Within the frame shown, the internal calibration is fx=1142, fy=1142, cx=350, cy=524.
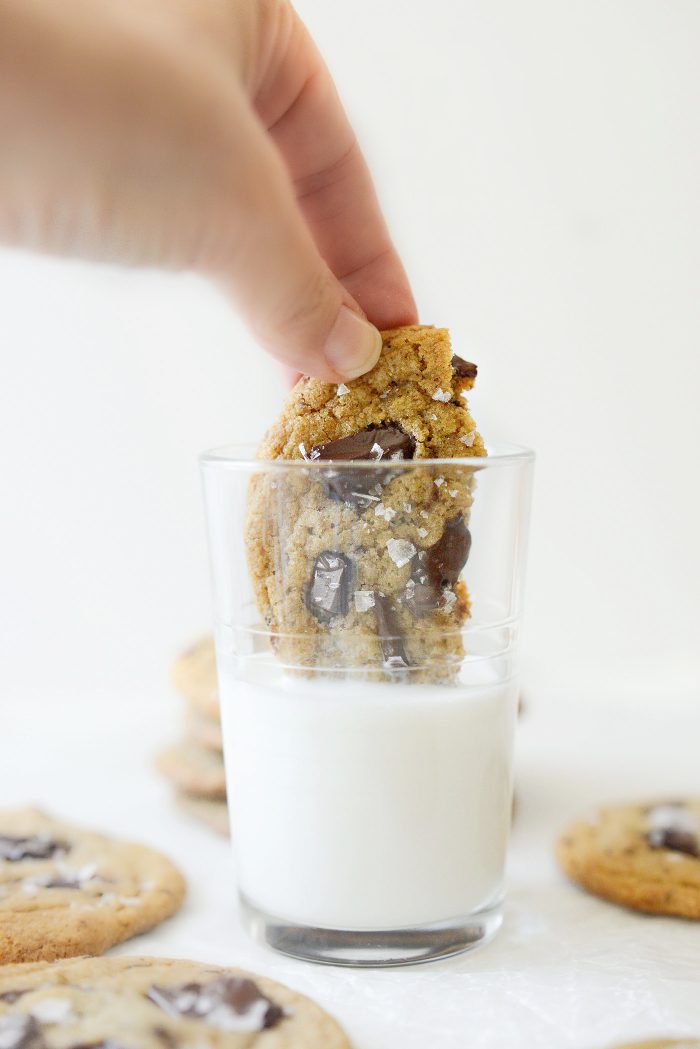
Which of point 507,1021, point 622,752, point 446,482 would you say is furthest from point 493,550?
point 622,752

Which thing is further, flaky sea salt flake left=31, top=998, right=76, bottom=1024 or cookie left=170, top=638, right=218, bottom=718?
cookie left=170, top=638, right=218, bottom=718

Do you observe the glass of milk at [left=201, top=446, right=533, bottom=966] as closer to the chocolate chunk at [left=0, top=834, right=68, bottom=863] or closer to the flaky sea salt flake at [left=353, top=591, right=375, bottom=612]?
the flaky sea salt flake at [left=353, top=591, right=375, bottom=612]

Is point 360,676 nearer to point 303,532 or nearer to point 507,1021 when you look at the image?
point 303,532

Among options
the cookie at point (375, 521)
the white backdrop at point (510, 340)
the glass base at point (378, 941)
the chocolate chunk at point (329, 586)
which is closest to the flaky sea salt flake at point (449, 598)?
the cookie at point (375, 521)

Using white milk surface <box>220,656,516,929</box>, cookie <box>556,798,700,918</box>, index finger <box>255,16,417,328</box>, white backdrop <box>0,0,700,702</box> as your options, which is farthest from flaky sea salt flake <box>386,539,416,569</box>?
white backdrop <box>0,0,700,702</box>

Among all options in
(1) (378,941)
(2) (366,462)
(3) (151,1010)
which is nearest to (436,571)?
(2) (366,462)

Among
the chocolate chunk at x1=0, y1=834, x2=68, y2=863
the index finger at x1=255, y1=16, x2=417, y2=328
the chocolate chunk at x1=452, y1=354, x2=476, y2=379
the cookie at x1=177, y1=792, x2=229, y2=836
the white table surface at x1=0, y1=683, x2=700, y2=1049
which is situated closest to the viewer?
the white table surface at x1=0, y1=683, x2=700, y2=1049
